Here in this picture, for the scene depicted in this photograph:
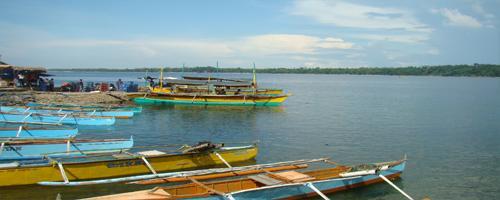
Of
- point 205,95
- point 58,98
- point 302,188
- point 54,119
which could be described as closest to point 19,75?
point 58,98

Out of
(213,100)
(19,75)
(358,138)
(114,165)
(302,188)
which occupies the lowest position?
(358,138)

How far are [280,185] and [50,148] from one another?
9.16m

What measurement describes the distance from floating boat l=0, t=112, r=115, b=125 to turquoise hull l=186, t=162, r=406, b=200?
17.0 m

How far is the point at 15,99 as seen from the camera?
104 feet

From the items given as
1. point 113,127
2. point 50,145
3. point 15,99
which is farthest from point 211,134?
point 15,99

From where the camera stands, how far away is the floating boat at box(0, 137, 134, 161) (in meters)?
14.3

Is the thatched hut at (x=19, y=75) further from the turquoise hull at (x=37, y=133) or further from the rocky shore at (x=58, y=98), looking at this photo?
the turquoise hull at (x=37, y=133)

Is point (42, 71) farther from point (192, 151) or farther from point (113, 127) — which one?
point (192, 151)

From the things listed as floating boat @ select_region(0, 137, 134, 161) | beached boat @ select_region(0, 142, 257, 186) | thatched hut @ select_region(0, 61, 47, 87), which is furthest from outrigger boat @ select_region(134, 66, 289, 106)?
floating boat @ select_region(0, 137, 134, 161)

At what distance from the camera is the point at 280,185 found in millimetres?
11164

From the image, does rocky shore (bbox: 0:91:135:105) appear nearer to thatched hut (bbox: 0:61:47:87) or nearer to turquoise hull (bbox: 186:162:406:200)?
thatched hut (bbox: 0:61:47:87)

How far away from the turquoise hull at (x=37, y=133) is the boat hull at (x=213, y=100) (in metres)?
20.9

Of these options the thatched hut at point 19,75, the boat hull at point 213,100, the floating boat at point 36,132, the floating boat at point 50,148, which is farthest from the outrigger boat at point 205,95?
the floating boat at point 50,148

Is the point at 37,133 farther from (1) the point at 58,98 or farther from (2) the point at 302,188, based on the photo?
(1) the point at 58,98
